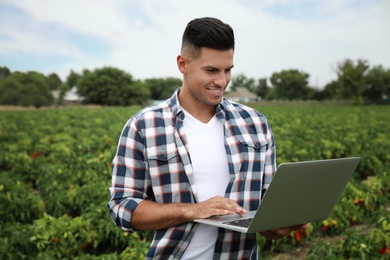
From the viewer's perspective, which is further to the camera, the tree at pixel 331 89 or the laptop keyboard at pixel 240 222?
the tree at pixel 331 89

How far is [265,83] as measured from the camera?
312 feet

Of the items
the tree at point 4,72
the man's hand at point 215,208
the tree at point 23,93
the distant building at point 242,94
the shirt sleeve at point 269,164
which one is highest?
the tree at point 4,72

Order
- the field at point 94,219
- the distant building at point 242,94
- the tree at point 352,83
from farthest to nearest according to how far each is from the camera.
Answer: the distant building at point 242,94 < the tree at point 352,83 < the field at point 94,219

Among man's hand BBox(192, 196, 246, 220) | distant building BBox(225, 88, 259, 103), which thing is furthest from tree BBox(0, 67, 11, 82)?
man's hand BBox(192, 196, 246, 220)

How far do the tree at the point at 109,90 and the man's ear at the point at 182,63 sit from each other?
66258mm

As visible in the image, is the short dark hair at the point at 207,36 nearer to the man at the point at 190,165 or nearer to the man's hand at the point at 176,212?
the man at the point at 190,165

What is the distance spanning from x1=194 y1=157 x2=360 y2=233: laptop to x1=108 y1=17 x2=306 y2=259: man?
135 millimetres

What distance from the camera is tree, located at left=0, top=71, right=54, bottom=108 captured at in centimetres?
4850

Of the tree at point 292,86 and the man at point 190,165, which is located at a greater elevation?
the tree at point 292,86

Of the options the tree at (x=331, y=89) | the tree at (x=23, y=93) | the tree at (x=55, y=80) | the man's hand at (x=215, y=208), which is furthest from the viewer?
the tree at (x=55, y=80)

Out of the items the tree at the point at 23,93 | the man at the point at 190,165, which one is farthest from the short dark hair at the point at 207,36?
the tree at the point at 23,93

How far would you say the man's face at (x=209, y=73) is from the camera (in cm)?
156

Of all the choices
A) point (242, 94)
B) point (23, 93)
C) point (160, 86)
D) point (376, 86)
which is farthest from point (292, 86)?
point (23, 93)

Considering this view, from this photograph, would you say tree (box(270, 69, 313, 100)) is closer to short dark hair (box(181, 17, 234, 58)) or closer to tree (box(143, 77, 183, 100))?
tree (box(143, 77, 183, 100))
